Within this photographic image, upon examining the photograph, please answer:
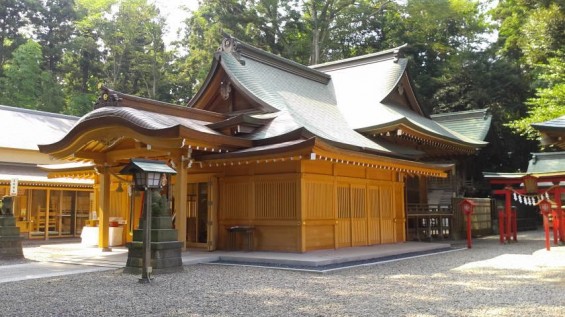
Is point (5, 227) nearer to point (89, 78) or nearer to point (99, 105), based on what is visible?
point (99, 105)

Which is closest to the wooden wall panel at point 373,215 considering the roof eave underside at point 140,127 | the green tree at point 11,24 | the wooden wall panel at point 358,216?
the wooden wall panel at point 358,216

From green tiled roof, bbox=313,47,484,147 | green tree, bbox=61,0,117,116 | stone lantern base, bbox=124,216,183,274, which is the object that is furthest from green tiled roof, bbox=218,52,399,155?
green tree, bbox=61,0,117,116

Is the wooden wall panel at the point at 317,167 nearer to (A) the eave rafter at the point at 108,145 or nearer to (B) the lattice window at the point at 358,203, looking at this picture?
(B) the lattice window at the point at 358,203

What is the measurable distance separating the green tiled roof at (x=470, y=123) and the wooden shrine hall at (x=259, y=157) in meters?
5.87

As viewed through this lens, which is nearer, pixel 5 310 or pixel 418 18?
pixel 5 310

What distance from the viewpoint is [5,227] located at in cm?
1215

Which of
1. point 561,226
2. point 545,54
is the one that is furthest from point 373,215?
point 545,54

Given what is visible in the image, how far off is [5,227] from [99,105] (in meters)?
3.96

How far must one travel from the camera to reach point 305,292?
715cm

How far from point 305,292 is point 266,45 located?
2897 cm

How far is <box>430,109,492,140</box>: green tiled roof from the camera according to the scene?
21750 mm

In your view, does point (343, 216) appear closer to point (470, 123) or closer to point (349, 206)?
point (349, 206)

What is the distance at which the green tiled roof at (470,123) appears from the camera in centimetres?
2175

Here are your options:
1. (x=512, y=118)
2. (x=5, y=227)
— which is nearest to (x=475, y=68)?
(x=512, y=118)
